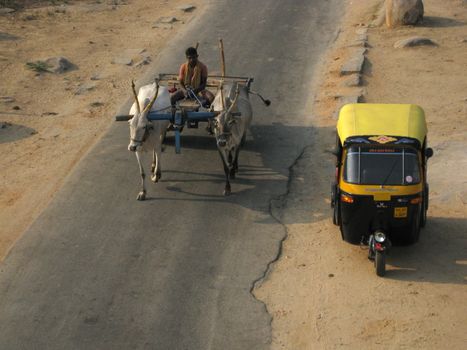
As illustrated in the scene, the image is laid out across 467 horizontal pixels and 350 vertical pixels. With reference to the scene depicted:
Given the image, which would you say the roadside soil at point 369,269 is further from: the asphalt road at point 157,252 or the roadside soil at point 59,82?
the roadside soil at point 59,82

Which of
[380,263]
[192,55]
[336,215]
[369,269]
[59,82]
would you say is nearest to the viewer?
[380,263]

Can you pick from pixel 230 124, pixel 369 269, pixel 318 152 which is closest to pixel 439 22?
pixel 318 152

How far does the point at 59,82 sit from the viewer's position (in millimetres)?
25984

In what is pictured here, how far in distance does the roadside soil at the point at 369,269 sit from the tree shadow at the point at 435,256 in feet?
0.06

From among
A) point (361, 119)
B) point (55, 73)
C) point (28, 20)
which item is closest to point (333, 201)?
point (361, 119)

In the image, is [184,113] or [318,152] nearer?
[184,113]

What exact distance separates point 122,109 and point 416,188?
432 inches

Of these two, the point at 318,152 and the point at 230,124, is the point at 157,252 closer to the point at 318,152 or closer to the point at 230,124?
the point at 230,124

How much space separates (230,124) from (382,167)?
13.0ft

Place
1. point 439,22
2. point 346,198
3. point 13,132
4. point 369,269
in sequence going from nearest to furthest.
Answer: point 346,198 → point 369,269 → point 13,132 → point 439,22

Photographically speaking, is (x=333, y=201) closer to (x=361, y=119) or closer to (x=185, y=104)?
(x=361, y=119)

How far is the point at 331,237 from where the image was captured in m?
16.3

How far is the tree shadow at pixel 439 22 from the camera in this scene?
2989 cm

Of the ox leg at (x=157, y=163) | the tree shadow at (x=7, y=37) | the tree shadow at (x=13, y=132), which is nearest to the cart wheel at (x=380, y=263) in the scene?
the ox leg at (x=157, y=163)
